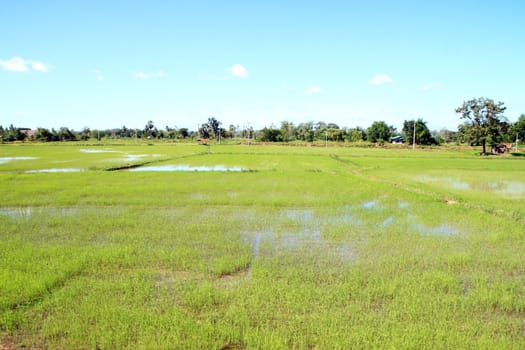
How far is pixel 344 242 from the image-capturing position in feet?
19.7

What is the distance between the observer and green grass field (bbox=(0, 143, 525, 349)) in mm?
3205

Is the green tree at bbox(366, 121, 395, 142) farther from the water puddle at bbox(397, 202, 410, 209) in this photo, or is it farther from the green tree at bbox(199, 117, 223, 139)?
the water puddle at bbox(397, 202, 410, 209)

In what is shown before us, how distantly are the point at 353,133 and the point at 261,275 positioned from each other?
55673 millimetres

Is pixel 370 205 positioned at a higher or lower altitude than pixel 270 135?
lower

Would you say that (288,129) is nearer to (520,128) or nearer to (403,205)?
(520,128)

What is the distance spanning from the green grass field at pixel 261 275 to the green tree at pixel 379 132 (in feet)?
156

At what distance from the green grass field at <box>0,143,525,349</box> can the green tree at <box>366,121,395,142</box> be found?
156 ft

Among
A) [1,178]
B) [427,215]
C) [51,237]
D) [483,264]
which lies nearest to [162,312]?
[51,237]

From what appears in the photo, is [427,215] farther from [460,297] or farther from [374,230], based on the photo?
[460,297]

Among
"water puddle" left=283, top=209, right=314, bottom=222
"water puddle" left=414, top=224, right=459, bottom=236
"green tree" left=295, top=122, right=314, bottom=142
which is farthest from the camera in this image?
"green tree" left=295, top=122, right=314, bottom=142

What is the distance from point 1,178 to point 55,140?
167 feet

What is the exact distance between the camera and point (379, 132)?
181ft

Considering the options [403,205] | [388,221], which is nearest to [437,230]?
[388,221]

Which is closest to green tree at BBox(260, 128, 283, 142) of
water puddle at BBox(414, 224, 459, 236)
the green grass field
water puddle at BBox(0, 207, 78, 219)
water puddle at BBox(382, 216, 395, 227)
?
the green grass field
